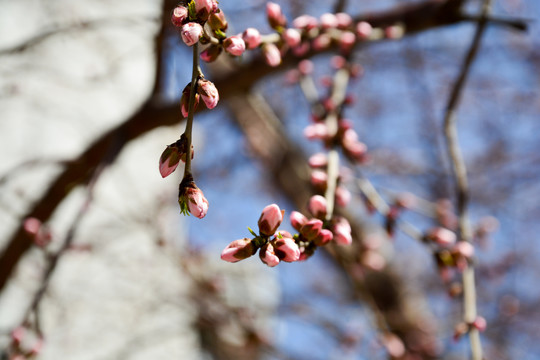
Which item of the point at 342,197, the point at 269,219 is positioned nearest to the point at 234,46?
the point at 269,219

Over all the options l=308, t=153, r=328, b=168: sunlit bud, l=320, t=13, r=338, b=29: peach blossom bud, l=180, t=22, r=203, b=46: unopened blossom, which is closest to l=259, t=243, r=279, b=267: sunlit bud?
l=180, t=22, r=203, b=46: unopened blossom

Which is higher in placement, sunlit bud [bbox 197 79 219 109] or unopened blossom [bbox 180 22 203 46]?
unopened blossom [bbox 180 22 203 46]

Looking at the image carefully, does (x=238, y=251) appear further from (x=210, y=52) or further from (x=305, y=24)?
(x=305, y=24)

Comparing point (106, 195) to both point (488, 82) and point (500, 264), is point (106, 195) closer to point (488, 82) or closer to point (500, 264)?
point (500, 264)

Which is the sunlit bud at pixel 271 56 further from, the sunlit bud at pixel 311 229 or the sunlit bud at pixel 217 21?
the sunlit bud at pixel 311 229

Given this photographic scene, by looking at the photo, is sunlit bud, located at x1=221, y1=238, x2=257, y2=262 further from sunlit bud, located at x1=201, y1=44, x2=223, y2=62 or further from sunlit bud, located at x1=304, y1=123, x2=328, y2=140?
sunlit bud, located at x1=304, y1=123, x2=328, y2=140

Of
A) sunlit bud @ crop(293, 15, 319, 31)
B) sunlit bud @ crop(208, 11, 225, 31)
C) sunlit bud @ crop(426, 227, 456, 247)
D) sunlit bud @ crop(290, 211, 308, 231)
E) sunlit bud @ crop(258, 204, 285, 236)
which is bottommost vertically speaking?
sunlit bud @ crop(426, 227, 456, 247)

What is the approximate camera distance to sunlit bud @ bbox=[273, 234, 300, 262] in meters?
0.78

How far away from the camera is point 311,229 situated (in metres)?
0.89

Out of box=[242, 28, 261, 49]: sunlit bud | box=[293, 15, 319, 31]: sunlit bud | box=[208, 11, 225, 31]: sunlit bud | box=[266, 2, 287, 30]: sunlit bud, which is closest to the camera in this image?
box=[208, 11, 225, 31]: sunlit bud

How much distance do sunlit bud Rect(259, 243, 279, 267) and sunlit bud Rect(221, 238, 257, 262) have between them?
2cm

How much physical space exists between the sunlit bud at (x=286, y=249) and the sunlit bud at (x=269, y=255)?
10mm

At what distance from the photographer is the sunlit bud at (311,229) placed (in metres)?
0.88

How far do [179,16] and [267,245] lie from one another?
0.44m
